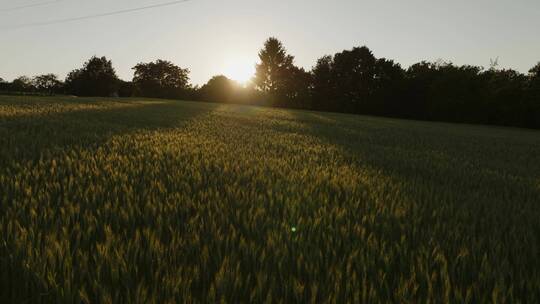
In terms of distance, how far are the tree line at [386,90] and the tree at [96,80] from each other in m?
0.37

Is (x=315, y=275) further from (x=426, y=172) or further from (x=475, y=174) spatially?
(x=475, y=174)

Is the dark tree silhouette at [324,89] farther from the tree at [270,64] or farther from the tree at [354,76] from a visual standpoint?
the tree at [270,64]

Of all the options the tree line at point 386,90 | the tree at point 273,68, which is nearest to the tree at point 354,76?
the tree line at point 386,90

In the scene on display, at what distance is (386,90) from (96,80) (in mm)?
75711

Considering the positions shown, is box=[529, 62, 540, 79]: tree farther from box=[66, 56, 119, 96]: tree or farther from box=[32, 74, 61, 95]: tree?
box=[32, 74, 61, 95]: tree

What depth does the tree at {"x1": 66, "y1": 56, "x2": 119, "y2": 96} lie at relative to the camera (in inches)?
3858

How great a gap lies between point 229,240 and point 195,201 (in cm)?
95

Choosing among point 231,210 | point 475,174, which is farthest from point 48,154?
point 475,174

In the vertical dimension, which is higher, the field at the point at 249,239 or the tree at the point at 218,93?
the tree at the point at 218,93

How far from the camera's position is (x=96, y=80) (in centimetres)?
9881

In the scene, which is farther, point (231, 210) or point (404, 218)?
point (404, 218)

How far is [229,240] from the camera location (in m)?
2.28

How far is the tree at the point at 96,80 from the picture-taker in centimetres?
9800

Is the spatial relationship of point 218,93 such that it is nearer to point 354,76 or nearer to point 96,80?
point 354,76
